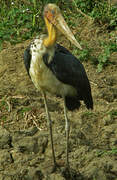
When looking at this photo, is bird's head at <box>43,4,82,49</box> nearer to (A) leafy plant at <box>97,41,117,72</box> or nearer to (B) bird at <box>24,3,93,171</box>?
(B) bird at <box>24,3,93,171</box>

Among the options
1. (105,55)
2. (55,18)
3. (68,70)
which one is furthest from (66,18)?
(55,18)

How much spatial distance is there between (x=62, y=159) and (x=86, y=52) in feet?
7.30

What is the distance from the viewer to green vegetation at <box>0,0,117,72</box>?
672 cm

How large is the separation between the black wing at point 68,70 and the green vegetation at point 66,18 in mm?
1774

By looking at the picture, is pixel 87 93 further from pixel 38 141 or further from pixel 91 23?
pixel 91 23

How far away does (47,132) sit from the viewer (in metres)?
5.20

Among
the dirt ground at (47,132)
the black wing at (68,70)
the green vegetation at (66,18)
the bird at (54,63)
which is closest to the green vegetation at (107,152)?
the dirt ground at (47,132)

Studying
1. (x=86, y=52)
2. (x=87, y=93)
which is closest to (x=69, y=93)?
(x=87, y=93)

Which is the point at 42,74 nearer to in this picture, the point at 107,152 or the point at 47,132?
the point at 47,132

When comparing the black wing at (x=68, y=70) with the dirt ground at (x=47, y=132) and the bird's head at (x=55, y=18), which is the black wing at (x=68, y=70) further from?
the dirt ground at (x=47, y=132)

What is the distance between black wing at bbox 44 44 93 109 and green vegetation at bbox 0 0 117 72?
69.8 inches

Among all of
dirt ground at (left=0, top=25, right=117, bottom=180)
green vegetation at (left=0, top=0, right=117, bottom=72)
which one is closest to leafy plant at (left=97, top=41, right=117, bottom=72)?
green vegetation at (left=0, top=0, right=117, bottom=72)

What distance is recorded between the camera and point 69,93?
4.73 metres

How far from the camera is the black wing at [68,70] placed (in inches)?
171
